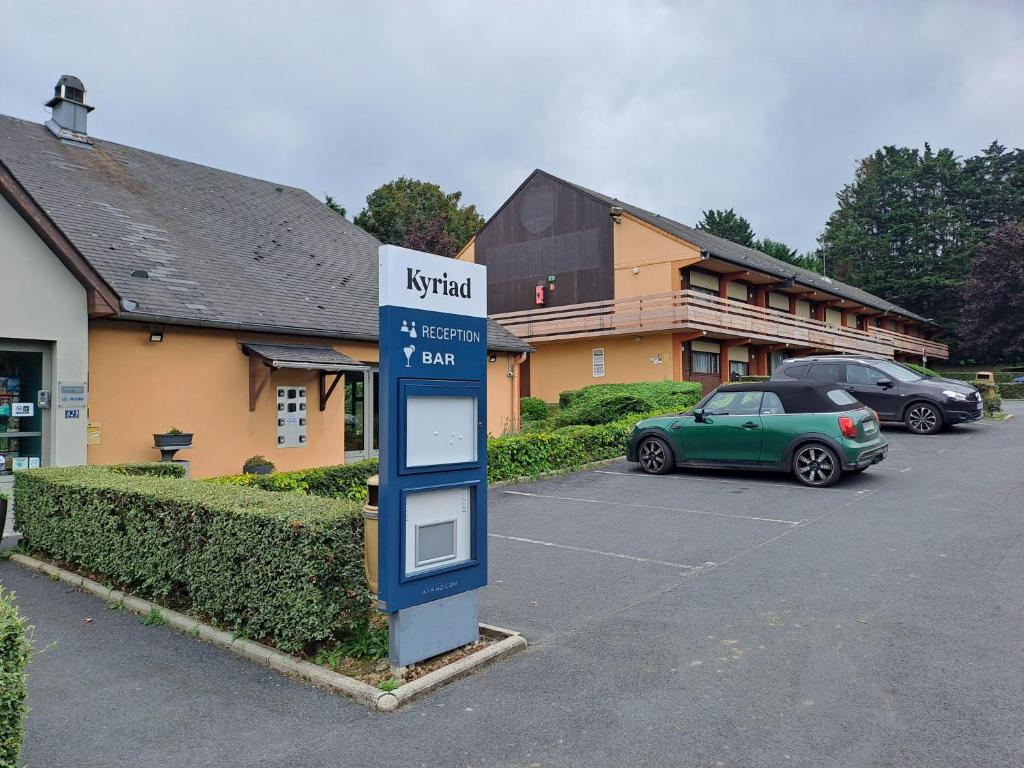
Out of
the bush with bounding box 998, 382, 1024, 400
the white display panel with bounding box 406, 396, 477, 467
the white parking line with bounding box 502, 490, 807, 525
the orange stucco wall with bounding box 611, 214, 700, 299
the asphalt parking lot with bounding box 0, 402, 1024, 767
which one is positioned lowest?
the asphalt parking lot with bounding box 0, 402, 1024, 767

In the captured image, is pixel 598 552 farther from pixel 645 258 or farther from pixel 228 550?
pixel 645 258

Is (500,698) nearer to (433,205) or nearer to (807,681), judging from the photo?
(807,681)

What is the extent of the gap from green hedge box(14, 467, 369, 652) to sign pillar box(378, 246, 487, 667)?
18.1 inches

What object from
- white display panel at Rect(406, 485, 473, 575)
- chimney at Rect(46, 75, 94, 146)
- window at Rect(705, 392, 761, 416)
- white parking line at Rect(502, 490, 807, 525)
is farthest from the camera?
chimney at Rect(46, 75, 94, 146)

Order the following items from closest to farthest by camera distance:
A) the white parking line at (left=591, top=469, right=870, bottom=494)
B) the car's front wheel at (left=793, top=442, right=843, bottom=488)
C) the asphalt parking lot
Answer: the asphalt parking lot → the white parking line at (left=591, top=469, right=870, bottom=494) → the car's front wheel at (left=793, top=442, right=843, bottom=488)

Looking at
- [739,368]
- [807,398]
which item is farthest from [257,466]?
[739,368]

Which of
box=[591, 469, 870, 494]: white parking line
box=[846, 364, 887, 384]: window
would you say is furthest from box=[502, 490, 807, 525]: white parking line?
box=[846, 364, 887, 384]: window

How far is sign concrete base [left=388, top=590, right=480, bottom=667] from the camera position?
436 centimetres

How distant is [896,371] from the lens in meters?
17.2

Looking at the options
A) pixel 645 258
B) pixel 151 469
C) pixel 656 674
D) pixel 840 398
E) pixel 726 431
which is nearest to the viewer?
pixel 656 674

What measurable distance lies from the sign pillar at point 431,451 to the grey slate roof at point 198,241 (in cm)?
789

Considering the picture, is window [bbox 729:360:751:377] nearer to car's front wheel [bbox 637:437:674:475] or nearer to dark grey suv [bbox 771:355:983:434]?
dark grey suv [bbox 771:355:983:434]

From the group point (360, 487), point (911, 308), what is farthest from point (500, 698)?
point (911, 308)

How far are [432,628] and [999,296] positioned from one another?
5551 centimetres
